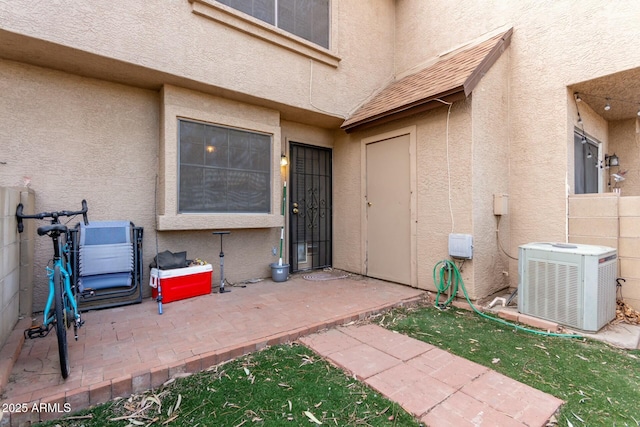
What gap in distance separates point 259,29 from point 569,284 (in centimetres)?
562

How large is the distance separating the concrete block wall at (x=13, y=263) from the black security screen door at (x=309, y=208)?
3.77 m

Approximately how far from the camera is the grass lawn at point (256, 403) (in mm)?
1983

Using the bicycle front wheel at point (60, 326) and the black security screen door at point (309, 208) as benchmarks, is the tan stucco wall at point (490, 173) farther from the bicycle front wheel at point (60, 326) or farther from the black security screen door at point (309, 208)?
the bicycle front wheel at point (60, 326)

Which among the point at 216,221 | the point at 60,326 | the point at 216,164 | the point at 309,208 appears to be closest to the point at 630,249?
the point at 309,208

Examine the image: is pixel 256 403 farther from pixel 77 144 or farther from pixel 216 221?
pixel 77 144

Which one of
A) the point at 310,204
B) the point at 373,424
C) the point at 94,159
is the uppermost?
the point at 94,159

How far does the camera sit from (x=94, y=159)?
4.06m

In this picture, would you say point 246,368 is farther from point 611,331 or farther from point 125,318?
point 611,331

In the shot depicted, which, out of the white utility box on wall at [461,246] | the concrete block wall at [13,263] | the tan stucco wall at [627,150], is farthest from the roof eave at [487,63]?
the concrete block wall at [13,263]

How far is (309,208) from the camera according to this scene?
6301mm

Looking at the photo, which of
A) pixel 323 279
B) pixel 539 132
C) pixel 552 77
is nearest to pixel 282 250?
pixel 323 279

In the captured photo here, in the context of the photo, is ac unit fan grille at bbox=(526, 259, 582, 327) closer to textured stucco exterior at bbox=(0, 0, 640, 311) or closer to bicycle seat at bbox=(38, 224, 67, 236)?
textured stucco exterior at bbox=(0, 0, 640, 311)

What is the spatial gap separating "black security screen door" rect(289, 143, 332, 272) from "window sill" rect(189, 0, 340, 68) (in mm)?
1712

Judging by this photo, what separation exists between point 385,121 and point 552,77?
253cm
